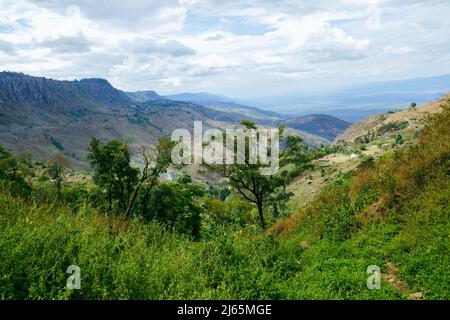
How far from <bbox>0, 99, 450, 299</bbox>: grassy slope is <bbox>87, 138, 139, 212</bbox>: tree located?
93.3 ft

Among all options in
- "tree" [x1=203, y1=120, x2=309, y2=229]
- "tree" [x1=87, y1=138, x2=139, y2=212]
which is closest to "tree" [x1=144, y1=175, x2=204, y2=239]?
"tree" [x1=87, y1=138, x2=139, y2=212]

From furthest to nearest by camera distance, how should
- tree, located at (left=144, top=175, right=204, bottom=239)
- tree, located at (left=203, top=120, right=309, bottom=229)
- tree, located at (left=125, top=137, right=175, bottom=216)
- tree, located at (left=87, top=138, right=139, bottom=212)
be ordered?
tree, located at (left=144, top=175, right=204, bottom=239), tree, located at (left=87, top=138, right=139, bottom=212), tree, located at (left=125, top=137, right=175, bottom=216), tree, located at (left=203, top=120, right=309, bottom=229)

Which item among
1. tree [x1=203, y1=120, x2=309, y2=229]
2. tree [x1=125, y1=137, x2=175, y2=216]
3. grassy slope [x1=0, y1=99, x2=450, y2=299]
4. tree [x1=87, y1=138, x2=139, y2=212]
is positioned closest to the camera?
grassy slope [x1=0, y1=99, x2=450, y2=299]

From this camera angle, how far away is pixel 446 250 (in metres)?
11.8

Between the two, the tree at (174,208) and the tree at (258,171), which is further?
the tree at (174,208)

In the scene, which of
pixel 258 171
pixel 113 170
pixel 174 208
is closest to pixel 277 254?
pixel 258 171

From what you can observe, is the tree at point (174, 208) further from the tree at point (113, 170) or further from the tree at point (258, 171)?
the tree at point (258, 171)

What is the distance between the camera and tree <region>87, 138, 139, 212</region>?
45.6 m

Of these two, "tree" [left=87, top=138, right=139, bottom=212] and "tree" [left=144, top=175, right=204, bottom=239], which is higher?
"tree" [left=87, top=138, right=139, bottom=212]

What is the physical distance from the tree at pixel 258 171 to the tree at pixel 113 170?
52.3 feet

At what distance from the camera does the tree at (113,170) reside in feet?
150

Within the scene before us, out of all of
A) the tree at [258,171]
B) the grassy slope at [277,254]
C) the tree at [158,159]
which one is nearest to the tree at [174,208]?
the tree at [158,159]

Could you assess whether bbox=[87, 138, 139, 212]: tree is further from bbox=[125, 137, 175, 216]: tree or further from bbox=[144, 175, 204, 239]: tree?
bbox=[144, 175, 204, 239]: tree
